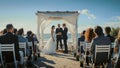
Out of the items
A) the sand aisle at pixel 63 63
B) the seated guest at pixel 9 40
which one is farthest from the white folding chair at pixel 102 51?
the sand aisle at pixel 63 63

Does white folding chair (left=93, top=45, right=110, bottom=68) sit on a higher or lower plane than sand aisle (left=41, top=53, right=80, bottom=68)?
higher

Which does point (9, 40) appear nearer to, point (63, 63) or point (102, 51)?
point (102, 51)

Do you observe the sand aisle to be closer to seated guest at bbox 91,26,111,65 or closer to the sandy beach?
the sandy beach

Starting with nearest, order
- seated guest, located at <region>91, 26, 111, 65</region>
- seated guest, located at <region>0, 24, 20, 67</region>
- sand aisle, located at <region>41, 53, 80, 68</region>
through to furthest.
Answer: seated guest, located at <region>91, 26, 111, 65</region>, seated guest, located at <region>0, 24, 20, 67</region>, sand aisle, located at <region>41, 53, 80, 68</region>

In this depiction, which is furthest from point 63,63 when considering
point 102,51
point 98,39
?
point 98,39

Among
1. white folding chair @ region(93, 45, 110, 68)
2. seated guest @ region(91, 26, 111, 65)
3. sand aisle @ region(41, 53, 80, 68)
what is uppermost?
seated guest @ region(91, 26, 111, 65)

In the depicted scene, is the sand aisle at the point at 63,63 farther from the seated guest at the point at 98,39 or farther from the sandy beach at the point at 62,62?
the seated guest at the point at 98,39

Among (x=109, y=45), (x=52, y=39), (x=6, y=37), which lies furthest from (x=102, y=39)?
(x=52, y=39)

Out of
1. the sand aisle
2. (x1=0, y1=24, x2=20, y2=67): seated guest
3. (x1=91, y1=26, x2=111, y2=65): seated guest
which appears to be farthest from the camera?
the sand aisle

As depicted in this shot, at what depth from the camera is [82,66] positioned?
1031 centimetres

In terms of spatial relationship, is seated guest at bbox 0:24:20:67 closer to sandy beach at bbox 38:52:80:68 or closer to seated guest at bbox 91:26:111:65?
seated guest at bbox 91:26:111:65

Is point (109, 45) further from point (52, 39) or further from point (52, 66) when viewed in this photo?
point (52, 39)

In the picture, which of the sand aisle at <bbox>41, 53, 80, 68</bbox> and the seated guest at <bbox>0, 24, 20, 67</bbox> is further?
the sand aisle at <bbox>41, 53, 80, 68</bbox>

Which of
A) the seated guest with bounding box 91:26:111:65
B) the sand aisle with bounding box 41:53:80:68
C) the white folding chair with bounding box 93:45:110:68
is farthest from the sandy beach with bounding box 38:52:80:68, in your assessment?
the seated guest with bounding box 91:26:111:65
